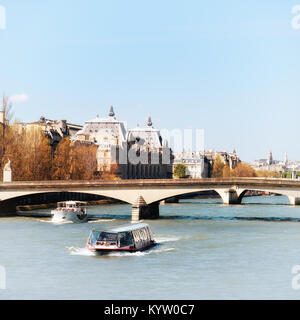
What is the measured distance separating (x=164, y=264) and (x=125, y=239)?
673 cm

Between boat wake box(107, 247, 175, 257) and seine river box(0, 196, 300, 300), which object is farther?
boat wake box(107, 247, 175, 257)

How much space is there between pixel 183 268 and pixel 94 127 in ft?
443

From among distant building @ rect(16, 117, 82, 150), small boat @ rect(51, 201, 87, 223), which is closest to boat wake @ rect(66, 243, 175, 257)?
small boat @ rect(51, 201, 87, 223)

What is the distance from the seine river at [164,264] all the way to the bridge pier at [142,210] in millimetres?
7165

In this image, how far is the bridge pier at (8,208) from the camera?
2739 inches

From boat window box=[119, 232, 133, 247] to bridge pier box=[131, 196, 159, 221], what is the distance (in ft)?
66.3

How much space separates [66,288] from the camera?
98.8 feet

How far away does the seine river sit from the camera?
96.5ft

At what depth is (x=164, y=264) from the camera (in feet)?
120

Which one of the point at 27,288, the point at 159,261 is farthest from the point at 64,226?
the point at 27,288

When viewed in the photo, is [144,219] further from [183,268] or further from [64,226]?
[183,268]

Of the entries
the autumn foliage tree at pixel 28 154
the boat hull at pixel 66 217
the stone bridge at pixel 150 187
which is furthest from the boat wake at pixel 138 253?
the autumn foliage tree at pixel 28 154

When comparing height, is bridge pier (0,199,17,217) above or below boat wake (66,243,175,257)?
above

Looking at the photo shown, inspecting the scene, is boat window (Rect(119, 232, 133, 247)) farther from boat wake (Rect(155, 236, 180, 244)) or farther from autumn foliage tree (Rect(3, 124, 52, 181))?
autumn foliage tree (Rect(3, 124, 52, 181))
